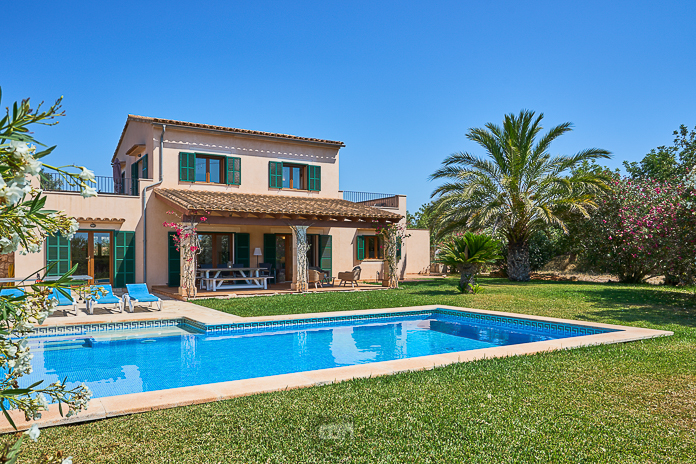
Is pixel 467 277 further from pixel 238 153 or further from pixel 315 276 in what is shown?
pixel 238 153

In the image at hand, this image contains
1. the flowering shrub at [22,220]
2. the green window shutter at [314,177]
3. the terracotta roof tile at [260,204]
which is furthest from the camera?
the green window shutter at [314,177]

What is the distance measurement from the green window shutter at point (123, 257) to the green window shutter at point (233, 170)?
428cm

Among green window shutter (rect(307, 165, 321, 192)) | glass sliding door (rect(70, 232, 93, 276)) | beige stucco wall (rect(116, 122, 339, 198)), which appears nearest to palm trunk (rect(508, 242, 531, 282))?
beige stucco wall (rect(116, 122, 339, 198))

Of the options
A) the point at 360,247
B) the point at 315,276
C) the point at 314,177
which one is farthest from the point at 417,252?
the point at 315,276

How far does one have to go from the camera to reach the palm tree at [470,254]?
15.9 m

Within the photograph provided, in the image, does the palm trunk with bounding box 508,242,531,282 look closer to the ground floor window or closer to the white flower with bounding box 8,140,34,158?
the ground floor window

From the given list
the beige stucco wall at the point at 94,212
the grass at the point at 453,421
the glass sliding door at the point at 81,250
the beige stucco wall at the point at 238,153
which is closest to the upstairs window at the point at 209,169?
the beige stucco wall at the point at 238,153

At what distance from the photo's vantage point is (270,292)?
16312 mm

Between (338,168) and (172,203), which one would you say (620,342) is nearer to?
(172,203)

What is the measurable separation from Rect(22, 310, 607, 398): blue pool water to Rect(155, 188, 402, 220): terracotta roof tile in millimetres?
5127

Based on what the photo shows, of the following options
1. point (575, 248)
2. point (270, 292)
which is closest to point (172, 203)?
point (270, 292)

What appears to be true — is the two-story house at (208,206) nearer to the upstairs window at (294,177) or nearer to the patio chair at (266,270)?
the upstairs window at (294,177)

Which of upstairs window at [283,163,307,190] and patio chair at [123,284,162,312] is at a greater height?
upstairs window at [283,163,307,190]

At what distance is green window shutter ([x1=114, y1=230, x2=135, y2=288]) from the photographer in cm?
1703
